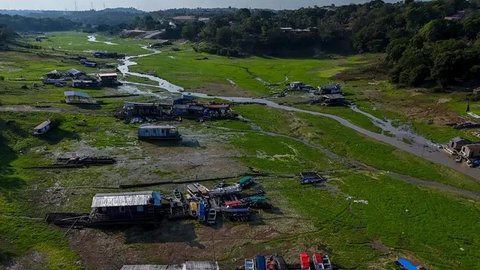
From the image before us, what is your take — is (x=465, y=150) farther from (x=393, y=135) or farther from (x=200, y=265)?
(x=200, y=265)

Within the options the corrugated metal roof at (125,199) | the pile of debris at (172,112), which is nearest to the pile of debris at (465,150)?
the pile of debris at (172,112)

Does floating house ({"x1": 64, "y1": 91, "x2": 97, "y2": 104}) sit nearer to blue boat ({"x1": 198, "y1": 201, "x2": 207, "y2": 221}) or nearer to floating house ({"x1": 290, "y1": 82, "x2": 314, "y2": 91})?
floating house ({"x1": 290, "y1": 82, "x2": 314, "y2": 91})

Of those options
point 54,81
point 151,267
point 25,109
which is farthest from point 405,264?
point 54,81

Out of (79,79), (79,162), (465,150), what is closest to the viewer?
(79,162)

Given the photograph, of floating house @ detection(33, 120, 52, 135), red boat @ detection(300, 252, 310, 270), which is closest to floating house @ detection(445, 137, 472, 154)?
red boat @ detection(300, 252, 310, 270)

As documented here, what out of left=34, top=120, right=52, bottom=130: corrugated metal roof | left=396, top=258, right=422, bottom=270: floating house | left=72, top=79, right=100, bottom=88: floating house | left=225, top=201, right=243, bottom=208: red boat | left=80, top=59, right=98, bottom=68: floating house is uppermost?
left=80, top=59, right=98, bottom=68: floating house

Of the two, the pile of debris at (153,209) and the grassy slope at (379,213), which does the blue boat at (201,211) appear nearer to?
the pile of debris at (153,209)
